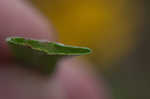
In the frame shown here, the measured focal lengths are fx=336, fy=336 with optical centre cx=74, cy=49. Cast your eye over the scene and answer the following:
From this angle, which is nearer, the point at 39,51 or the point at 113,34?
the point at 39,51

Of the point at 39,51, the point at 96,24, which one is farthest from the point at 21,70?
the point at 96,24

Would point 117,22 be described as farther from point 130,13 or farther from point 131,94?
point 131,94

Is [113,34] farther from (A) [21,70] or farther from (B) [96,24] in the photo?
(A) [21,70]

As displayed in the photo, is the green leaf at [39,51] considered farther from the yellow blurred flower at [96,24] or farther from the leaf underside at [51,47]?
the yellow blurred flower at [96,24]

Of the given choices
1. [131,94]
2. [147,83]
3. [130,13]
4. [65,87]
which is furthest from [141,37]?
[65,87]

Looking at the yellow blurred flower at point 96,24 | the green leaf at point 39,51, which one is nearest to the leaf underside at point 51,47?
the green leaf at point 39,51

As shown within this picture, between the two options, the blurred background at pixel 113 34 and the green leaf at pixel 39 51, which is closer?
the green leaf at pixel 39 51
